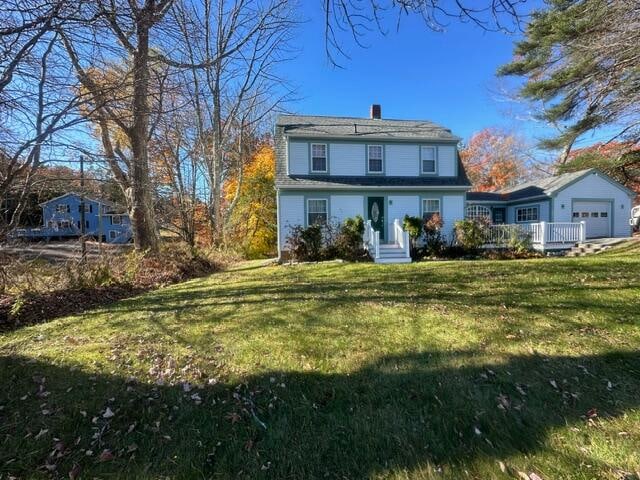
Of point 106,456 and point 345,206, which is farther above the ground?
point 345,206

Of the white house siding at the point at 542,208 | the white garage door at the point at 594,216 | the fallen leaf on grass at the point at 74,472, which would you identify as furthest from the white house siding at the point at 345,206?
the white garage door at the point at 594,216

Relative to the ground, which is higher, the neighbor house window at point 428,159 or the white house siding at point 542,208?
the neighbor house window at point 428,159

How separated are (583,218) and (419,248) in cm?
1155

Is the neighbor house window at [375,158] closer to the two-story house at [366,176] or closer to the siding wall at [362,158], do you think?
the two-story house at [366,176]

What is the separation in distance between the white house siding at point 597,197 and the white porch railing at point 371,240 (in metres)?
11.5

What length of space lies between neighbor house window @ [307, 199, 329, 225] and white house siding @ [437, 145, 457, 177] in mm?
5656

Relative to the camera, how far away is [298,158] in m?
14.4

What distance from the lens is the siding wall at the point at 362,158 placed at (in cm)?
1441

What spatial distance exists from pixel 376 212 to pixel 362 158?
2505 mm

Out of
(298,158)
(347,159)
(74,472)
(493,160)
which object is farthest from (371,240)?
(493,160)

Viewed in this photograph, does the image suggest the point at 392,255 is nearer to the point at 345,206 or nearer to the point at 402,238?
the point at 402,238

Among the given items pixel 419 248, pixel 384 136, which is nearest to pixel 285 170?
pixel 384 136

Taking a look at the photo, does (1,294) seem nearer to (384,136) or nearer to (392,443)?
(392,443)

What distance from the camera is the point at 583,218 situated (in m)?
18.6
